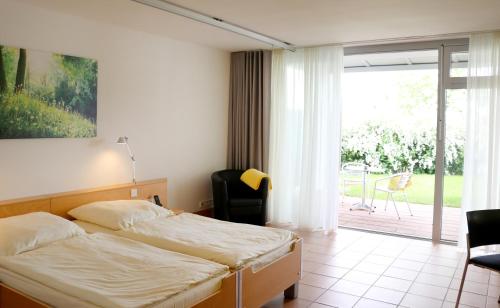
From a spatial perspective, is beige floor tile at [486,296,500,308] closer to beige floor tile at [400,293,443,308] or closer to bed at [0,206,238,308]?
beige floor tile at [400,293,443,308]

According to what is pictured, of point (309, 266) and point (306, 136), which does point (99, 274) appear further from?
point (306, 136)

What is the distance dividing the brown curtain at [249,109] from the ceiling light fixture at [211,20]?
0.67 metres

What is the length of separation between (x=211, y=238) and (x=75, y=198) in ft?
4.94

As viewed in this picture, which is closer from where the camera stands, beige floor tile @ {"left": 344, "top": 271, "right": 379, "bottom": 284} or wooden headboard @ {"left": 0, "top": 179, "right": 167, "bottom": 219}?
wooden headboard @ {"left": 0, "top": 179, "right": 167, "bottom": 219}

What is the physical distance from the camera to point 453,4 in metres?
3.58

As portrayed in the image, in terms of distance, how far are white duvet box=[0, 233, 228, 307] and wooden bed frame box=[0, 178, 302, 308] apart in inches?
5.0

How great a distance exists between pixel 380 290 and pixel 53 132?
129 inches

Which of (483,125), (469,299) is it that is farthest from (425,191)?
(469,299)

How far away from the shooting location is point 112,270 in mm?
2684

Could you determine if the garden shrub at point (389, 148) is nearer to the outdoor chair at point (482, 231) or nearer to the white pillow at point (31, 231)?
the outdoor chair at point (482, 231)

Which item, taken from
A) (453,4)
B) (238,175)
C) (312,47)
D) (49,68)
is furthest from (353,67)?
(49,68)

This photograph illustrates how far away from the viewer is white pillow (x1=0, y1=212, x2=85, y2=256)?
299 cm

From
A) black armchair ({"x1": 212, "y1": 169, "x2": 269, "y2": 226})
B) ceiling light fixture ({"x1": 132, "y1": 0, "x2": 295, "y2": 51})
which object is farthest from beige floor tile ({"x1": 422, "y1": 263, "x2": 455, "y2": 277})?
ceiling light fixture ({"x1": 132, "y1": 0, "x2": 295, "y2": 51})

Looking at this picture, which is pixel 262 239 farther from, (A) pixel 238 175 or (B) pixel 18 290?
(A) pixel 238 175
